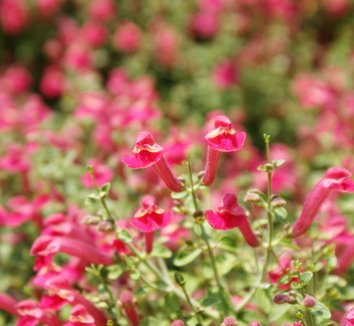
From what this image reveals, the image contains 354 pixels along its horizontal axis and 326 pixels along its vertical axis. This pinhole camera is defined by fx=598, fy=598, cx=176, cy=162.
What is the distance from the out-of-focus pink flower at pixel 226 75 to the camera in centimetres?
469

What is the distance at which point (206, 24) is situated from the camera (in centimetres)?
523

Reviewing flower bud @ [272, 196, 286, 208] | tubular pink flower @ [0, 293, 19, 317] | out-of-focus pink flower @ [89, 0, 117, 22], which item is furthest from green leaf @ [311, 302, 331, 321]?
out-of-focus pink flower @ [89, 0, 117, 22]

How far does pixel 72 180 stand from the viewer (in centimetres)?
322

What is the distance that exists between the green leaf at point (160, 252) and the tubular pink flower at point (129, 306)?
18cm

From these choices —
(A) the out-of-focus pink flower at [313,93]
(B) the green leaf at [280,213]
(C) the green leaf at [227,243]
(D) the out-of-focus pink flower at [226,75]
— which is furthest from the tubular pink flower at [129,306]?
(D) the out-of-focus pink flower at [226,75]

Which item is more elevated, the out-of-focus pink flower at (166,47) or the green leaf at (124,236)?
the green leaf at (124,236)

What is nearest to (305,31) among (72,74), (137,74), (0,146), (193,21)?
(193,21)

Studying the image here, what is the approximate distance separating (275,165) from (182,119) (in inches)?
106

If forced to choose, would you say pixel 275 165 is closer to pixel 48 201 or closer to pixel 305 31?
pixel 48 201

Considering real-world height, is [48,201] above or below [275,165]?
below

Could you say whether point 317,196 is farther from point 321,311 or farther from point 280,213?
point 321,311

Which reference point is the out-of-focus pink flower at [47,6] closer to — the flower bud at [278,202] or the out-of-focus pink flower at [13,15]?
the out-of-focus pink flower at [13,15]

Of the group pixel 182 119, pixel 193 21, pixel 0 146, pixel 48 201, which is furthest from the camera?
pixel 193 21

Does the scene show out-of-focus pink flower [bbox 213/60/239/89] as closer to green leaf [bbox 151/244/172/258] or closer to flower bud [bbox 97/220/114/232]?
green leaf [bbox 151/244/172/258]
